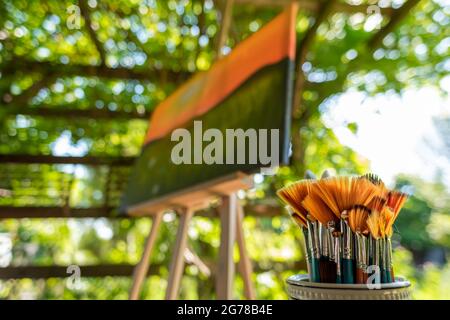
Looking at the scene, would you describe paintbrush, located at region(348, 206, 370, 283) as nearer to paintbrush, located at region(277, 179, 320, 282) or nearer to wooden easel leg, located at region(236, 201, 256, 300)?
paintbrush, located at region(277, 179, 320, 282)

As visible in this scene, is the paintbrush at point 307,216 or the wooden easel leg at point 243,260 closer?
the paintbrush at point 307,216

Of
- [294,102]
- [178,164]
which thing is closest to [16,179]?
[178,164]

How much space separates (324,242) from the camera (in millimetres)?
416

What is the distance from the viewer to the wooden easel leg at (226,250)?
82 cm

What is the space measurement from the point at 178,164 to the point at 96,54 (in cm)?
120

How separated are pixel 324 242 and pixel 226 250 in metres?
0.46

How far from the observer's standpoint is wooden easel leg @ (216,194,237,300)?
817 mm

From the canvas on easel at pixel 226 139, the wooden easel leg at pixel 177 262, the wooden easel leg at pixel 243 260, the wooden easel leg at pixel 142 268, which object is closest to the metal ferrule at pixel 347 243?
the canvas on easel at pixel 226 139

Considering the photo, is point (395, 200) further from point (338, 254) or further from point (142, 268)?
point (142, 268)

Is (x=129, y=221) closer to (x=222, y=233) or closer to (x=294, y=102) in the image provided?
(x=294, y=102)

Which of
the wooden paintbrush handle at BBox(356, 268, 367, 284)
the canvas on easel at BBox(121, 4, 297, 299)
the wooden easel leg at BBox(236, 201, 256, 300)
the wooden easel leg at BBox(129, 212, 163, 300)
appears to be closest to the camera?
the wooden paintbrush handle at BBox(356, 268, 367, 284)

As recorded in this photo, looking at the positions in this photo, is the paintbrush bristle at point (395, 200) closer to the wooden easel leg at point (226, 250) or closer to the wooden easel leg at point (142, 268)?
the wooden easel leg at point (226, 250)

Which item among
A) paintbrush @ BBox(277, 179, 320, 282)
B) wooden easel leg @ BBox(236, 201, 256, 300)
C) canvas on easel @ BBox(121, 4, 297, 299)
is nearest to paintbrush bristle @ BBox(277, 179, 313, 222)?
paintbrush @ BBox(277, 179, 320, 282)

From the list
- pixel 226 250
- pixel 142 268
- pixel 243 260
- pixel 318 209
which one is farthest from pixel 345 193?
pixel 142 268
